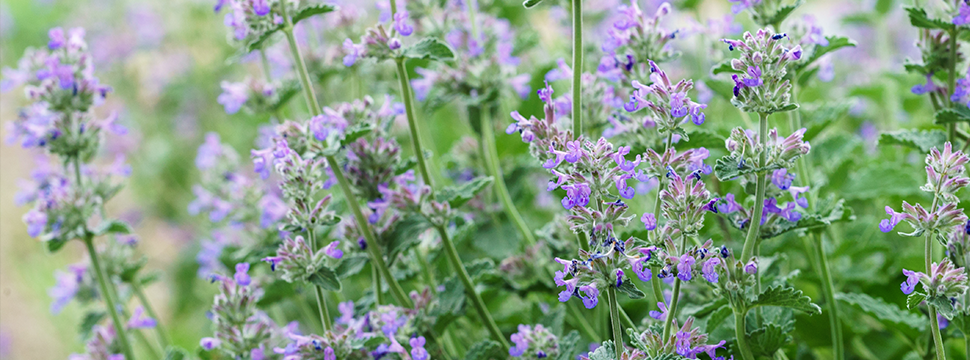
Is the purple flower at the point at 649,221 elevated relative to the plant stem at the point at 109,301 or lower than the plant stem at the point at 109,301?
lower

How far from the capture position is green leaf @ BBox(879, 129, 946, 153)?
1.61 m

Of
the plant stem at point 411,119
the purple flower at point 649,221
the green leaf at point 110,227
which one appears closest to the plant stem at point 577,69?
the purple flower at point 649,221

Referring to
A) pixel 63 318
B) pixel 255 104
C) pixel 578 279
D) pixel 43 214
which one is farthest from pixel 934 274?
pixel 63 318

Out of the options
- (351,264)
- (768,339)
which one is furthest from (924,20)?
(351,264)

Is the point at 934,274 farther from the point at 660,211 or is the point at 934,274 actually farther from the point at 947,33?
the point at 947,33

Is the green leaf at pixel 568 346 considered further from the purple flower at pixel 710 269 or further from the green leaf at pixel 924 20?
the green leaf at pixel 924 20

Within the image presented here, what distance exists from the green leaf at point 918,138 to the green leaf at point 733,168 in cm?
56

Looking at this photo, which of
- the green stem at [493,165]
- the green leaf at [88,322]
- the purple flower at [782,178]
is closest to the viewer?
the purple flower at [782,178]

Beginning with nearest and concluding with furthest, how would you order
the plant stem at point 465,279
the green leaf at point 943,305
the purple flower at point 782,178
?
1. the green leaf at point 943,305
2. the purple flower at point 782,178
3. the plant stem at point 465,279

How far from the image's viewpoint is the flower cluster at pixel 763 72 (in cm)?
122

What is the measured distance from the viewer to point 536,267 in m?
1.98

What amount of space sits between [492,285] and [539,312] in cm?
15

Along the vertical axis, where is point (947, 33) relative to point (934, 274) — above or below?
above

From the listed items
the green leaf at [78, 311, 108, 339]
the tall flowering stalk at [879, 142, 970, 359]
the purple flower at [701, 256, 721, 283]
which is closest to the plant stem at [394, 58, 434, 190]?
the purple flower at [701, 256, 721, 283]
